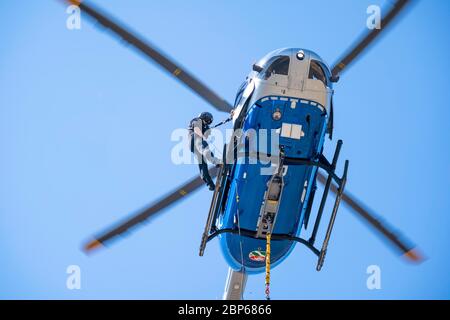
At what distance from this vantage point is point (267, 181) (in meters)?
14.8

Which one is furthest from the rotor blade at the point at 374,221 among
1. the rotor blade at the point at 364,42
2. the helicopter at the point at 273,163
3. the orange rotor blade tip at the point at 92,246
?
the orange rotor blade tip at the point at 92,246

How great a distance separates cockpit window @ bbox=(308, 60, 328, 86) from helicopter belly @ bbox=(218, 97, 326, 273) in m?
0.56

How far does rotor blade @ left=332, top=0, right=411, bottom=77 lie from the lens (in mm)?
14984

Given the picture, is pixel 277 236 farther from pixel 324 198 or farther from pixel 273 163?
pixel 273 163

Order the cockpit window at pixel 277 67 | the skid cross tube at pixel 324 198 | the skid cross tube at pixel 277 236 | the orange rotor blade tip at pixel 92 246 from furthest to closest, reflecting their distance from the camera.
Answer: the orange rotor blade tip at pixel 92 246 → the skid cross tube at pixel 277 236 → the skid cross tube at pixel 324 198 → the cockpit window at pixel 277 67

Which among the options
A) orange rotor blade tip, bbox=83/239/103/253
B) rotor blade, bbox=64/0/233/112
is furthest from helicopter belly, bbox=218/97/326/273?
orange rotor blade tip, bbox=83/239/103/253

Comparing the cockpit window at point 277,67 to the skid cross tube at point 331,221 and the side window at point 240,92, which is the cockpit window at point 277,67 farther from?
the skid cross tube at point 331,221

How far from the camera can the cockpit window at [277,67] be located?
47.0 ft

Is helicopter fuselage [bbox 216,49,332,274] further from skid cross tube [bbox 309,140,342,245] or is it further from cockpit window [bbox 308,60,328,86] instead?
skid cross tube [bbox 309,140,342,245]

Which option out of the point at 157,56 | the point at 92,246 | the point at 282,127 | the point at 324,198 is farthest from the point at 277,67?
the point at 92,246

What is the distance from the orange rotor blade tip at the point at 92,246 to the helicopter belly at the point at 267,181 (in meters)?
2.46
